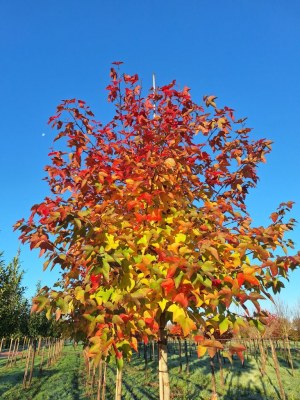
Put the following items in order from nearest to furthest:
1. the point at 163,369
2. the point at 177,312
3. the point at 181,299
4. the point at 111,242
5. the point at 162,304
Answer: the point at 181,299 → the point at 177,312 → the point at 162,304 → the point at 111,242 → the point at 163,369

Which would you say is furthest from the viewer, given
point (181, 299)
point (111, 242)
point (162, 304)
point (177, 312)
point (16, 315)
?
point (16, 315)

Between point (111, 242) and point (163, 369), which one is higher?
point (111, 242)

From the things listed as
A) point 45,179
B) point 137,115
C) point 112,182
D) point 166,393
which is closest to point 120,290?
point 112,182

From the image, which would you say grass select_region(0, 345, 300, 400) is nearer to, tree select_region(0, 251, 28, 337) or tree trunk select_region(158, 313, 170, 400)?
tree select_region(0, 251, 28, 337)

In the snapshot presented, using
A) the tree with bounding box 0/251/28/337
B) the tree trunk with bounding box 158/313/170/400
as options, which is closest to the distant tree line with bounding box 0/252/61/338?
the tree with bounding box 0/251/28/337

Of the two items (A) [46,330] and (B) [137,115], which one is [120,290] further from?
(A) [46,330]

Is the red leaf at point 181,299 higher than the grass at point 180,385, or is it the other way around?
the red leaf at point 181,299

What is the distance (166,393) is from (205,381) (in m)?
15.3

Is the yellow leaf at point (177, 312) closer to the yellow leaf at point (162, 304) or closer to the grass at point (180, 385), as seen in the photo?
the yellow leaf at point (162, 304)

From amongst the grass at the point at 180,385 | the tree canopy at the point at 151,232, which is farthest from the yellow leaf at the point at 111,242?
the grass at the point at 180,385

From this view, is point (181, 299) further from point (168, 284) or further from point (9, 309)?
point (9, 309)

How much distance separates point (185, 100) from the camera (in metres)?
4.05

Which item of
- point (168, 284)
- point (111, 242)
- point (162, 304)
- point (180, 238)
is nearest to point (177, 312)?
point (162, 304)

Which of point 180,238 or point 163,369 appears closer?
point 180,238
